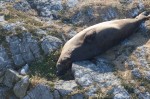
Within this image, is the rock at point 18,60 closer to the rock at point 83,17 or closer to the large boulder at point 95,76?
the large boulder at point 95,76

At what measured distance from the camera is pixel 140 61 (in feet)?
52.7

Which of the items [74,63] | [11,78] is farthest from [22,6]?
[11,78]

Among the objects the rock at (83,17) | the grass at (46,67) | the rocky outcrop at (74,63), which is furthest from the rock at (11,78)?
the rock at (83,17)

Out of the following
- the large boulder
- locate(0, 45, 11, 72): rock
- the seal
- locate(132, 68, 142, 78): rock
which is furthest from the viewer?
the seal

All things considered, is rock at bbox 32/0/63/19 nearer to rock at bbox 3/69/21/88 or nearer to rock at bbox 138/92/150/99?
rock at bbox 3/69/21/88

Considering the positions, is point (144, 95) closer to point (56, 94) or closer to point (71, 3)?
point (56, 94)

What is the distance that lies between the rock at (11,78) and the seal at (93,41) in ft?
5.29

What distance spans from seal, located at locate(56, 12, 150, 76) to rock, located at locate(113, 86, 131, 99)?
7.56 feet

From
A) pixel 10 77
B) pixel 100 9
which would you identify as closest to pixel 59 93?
pixel 10 77

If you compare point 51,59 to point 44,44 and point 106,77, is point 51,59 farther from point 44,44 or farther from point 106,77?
point 106,77

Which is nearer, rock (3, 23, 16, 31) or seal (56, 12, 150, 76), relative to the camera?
seal (56, 12, 150, 76)

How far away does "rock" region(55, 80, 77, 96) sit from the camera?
580 inches

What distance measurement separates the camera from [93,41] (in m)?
16.9

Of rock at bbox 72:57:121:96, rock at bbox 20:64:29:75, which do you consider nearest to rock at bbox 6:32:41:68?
rock at bbox 20:64:29:75
